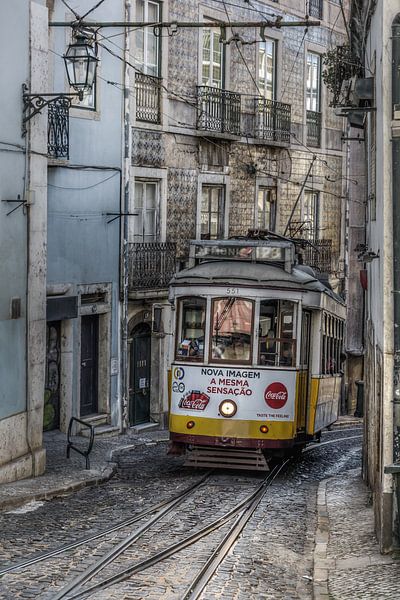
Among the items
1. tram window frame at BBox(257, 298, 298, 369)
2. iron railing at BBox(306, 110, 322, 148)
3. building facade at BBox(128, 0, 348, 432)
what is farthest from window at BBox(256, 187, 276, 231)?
tram window frame at BBox(257, 298, 298, 369)

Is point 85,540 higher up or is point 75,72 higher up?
point 75,72

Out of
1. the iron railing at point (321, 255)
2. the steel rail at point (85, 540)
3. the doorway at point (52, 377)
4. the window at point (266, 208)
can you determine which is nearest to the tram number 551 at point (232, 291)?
the steel rail at point (85, 540)

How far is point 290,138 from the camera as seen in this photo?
3212cm

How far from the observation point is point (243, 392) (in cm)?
1730

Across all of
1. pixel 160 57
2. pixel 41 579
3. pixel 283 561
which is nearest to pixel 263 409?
pixel 283 561

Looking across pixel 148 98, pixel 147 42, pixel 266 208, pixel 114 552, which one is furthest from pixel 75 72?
pixel 266 208

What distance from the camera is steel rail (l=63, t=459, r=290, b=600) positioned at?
10844mm

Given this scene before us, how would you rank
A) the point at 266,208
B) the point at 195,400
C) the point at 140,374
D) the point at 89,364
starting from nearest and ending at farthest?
1. the point at 195,400
2. the point at 89,364
3. the point at 140,374
4. the point at 266,208

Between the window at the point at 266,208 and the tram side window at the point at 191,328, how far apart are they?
43.7 feet

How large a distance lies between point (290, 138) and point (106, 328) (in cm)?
985

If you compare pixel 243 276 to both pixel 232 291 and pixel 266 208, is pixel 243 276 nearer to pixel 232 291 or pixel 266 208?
pixel 232 291

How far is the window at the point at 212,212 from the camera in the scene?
93.4ft

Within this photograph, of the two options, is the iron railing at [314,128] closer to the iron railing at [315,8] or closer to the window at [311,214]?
the window at [311,214]

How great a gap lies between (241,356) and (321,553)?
5.49 m
